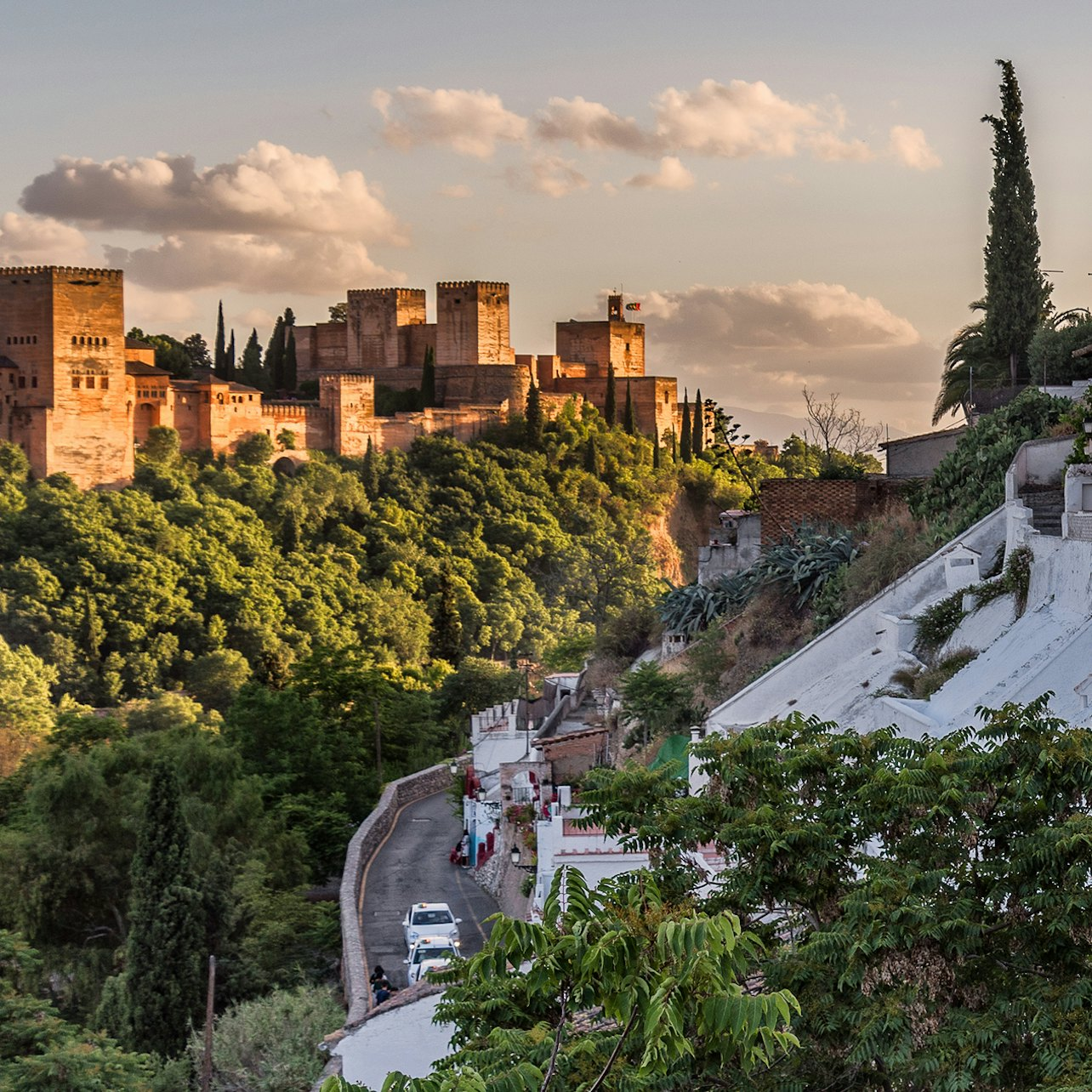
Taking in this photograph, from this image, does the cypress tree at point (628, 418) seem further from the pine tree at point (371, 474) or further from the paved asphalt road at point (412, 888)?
the paved asphalt road at point (412, 888)

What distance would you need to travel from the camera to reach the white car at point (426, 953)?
608 inches

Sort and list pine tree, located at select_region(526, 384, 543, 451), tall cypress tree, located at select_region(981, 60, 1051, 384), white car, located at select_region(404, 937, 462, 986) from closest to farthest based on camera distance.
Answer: white car, located at select_region(404, 937, 462, 986), tall cypress tree, located at select_region(981, 60, 1051, 384), pine tree, located at select_region(526, 384, 543, 451)

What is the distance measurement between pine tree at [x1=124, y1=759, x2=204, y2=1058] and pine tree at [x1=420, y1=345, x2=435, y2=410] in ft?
144

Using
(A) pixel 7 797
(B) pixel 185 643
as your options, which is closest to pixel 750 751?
(A) pixel 7 797

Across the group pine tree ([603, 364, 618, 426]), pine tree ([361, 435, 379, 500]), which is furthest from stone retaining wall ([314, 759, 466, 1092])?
pine tree ([603, 364, 618, 426])

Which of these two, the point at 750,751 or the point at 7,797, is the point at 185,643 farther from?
the point at 750,751

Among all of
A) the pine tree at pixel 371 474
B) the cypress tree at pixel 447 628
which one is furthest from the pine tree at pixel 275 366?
the cypress tree at pixel 447 628

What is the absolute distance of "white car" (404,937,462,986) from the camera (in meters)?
15.4

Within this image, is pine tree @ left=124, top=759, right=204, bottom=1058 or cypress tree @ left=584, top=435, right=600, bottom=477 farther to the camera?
cypress tree @ left=584, top=435, right=600, bottom=477

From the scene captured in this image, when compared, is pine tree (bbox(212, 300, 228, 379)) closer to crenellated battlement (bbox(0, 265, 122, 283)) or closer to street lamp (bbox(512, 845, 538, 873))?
crenellated battlement (bbox(0, 265, 122, 283))

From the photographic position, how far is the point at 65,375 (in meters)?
51.6

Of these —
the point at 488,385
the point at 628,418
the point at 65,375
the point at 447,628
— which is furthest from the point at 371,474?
the point at 628,418

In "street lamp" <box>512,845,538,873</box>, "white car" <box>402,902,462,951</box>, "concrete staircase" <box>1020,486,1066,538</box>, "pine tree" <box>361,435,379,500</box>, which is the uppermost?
"concrete staircase" <box>1020,486,1066,538</box>

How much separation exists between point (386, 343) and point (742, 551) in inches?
1846
